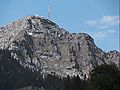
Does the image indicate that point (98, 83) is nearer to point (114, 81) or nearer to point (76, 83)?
point (114, 81)

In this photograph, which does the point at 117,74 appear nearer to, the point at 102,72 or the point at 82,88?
the point at 102,72

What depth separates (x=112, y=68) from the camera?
93438 millimetres

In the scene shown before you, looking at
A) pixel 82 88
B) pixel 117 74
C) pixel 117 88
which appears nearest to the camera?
pixel 117 88

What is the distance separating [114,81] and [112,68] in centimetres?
719

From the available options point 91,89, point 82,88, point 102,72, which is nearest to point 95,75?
point 102,72

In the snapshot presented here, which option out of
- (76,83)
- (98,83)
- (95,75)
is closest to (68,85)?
(76,83)

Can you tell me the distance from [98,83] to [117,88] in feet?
16.6

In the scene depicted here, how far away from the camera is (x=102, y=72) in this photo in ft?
310

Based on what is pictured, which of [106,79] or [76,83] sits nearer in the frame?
[106,79]

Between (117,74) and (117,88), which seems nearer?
Answer: (117,88)

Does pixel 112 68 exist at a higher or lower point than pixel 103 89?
higher

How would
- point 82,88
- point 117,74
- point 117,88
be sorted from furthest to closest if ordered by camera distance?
point 82,88, point 117,74, point 117,88

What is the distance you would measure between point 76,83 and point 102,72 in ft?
122

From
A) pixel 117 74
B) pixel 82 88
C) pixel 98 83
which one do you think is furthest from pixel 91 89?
pixel 82 88
